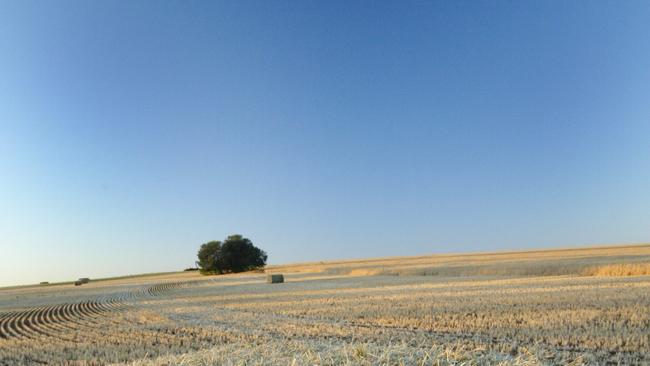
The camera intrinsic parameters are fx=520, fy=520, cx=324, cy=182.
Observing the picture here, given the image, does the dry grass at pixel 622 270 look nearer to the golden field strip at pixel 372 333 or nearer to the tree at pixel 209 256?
the golden field strip at pixel 372 333

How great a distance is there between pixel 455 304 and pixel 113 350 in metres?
11.3

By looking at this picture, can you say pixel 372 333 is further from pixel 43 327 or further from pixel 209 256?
pixel 209 256

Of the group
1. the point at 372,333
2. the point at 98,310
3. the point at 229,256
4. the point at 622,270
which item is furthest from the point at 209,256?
the point at 372,333

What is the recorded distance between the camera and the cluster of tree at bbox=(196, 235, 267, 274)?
88625 mm

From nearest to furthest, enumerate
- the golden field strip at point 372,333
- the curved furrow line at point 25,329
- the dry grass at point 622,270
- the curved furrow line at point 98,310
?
the golden field strip at point 372,333 < the curved furrow line at point 25,329 < the curved furrow line at point 98,310 < the dry grass at point 622,270

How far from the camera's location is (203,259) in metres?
89.4

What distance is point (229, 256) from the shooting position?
292 feet

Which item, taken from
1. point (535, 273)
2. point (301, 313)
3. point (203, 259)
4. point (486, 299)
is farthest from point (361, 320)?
point (203, 259)

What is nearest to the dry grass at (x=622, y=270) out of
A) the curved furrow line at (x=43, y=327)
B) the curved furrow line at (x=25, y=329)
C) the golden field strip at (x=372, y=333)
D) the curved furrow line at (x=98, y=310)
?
the golden field strip at (x=372, y=333)

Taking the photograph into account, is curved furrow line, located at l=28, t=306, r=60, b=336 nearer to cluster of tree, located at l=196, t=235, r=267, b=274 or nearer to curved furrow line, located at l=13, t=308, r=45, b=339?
curved furrow line, located at l=13, t=308, r=45, b=339

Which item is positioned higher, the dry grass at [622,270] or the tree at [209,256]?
the tree at [209,256]

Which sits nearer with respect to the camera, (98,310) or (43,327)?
(43,327)

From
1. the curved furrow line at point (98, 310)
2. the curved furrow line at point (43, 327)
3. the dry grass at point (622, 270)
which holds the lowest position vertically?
the dry grass at point (622, 270)

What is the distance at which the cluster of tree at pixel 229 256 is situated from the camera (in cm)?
8862
